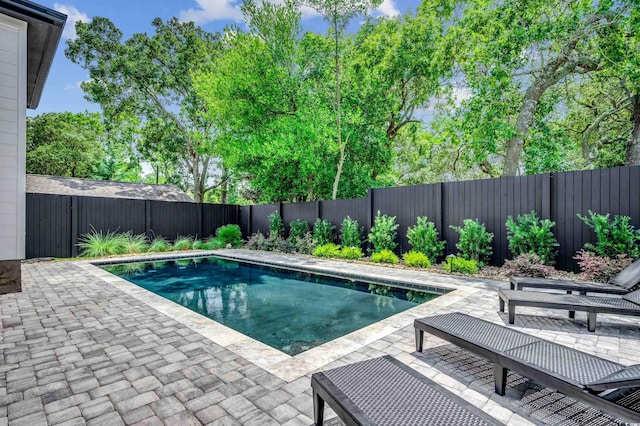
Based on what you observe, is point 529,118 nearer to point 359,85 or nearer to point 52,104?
point 359,85

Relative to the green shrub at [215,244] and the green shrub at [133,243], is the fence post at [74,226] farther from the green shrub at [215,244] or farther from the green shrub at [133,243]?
the green shrub at [215,244]

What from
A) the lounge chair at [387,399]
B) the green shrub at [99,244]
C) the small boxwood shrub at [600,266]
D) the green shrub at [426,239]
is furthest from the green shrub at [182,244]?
the small boxwood shrub at [600,266]

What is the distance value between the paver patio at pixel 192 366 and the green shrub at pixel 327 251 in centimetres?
549

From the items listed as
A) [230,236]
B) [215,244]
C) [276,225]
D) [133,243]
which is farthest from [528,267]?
[133,243]

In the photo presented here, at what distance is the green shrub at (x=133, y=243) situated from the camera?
1059 cm

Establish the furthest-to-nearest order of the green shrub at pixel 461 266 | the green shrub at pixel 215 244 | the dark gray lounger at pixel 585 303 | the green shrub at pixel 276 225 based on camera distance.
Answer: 1. the green shrub at pixel 276 225
2. the green shrub at pixel 215 244
3. the green shrub at pixel 461 266
4. the dark gray lounger at pixel 585 303

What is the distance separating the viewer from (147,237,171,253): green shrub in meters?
11.2

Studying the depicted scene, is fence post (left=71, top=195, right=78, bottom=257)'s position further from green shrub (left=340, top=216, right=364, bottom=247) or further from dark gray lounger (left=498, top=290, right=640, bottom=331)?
dark gray lounger (left=498, top=290, right=640, bottom=331)

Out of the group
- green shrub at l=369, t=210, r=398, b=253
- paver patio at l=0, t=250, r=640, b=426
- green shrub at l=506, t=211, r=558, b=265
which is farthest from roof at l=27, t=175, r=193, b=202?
green shrub at l=506, t=211, r=558, b=265

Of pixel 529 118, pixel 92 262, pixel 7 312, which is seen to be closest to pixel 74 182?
pixel 92 262

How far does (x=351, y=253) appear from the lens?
30.1 feet

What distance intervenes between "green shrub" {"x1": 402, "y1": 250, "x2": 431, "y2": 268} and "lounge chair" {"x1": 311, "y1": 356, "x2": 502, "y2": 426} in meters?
5.79

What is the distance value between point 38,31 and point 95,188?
31.5ft

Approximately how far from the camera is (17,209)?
4832mm
